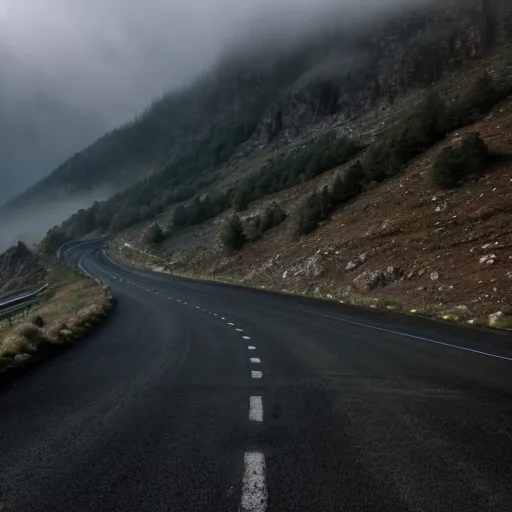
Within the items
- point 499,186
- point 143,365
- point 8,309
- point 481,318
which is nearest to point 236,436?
point 143,365

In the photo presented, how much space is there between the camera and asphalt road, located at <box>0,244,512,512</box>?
450cm

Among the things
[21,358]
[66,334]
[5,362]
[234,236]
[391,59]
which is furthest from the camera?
[391,59]

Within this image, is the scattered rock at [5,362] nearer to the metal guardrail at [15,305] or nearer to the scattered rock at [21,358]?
the scattered rock at [21,358]

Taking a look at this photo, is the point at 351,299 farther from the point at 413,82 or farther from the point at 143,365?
the point at 413,82

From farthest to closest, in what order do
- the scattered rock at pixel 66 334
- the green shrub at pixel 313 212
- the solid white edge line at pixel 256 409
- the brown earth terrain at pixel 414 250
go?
the green shrub at pixel 313 212 < the brown earth terrain at pixel 414 250 < the scattered rock at pixel 66 334 < the solid white edge line at pixel 256 409

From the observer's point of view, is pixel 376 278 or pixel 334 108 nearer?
pixel 376 278

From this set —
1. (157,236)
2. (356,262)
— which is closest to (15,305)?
(356,262)

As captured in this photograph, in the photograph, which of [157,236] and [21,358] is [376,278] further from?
[157,236]

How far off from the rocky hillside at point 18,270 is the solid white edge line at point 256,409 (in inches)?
2425

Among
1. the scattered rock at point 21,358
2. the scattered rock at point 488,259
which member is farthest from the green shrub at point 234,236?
the scattered rock at point 21,358

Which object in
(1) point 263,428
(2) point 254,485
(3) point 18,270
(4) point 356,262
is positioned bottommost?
(4) point 356,262

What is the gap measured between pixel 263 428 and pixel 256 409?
894mm

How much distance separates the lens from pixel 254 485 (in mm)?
4637

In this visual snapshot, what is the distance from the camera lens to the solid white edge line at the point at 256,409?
6.82 m
